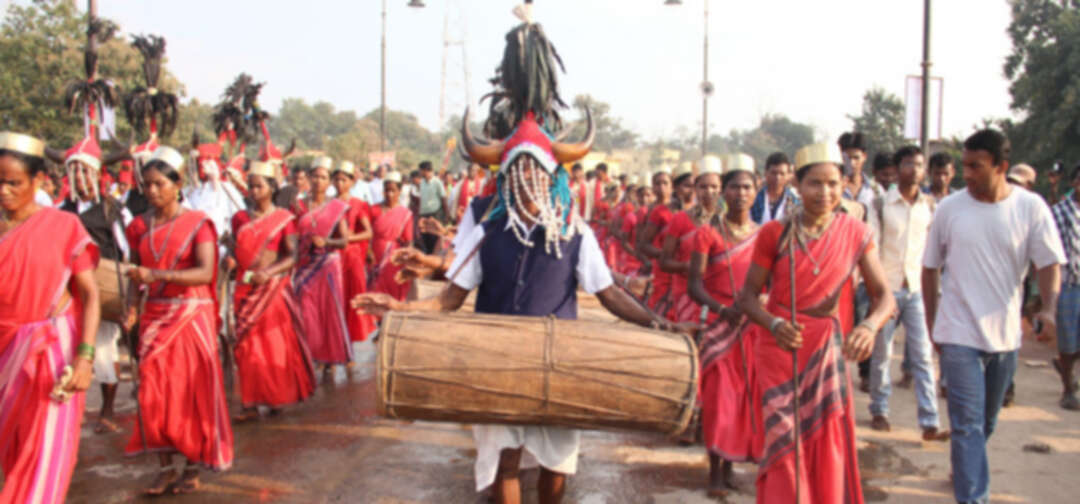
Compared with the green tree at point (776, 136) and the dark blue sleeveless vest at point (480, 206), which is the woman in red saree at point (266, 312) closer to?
the dark blue sleeveless vest at point (480, 206)

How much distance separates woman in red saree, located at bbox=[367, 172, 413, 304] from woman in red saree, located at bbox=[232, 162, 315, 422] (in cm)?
291

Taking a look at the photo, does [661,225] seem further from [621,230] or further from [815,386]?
[815,386]

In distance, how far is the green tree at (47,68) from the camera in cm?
2044

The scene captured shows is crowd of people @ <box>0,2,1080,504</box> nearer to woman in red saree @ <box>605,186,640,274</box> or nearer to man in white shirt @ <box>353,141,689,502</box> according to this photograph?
man in white shirt @ <box>353,141,689,502</box>

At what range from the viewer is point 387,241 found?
9.55 meters

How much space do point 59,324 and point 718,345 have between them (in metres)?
3.59

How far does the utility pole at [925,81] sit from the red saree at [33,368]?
976 cm

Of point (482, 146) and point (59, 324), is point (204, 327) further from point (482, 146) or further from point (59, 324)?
point (482, 146)

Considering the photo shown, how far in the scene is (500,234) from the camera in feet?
12.1

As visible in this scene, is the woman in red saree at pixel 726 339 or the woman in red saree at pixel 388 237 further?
the woman in red saree at pixel 388 237

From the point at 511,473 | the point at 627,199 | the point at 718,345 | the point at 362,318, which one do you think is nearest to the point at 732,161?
the point at 718,345

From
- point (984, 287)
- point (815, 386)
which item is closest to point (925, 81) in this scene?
point (984, 287)

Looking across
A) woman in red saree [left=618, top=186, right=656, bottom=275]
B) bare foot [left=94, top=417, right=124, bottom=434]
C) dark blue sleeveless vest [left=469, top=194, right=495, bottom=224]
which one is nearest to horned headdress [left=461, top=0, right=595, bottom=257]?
dark blue sleeveless vest [left=469, top=194, right=495, bottom=224]

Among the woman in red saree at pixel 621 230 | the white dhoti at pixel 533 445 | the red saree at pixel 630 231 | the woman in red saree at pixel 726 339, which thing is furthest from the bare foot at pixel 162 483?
the woman in red saree at pixel 621 230
